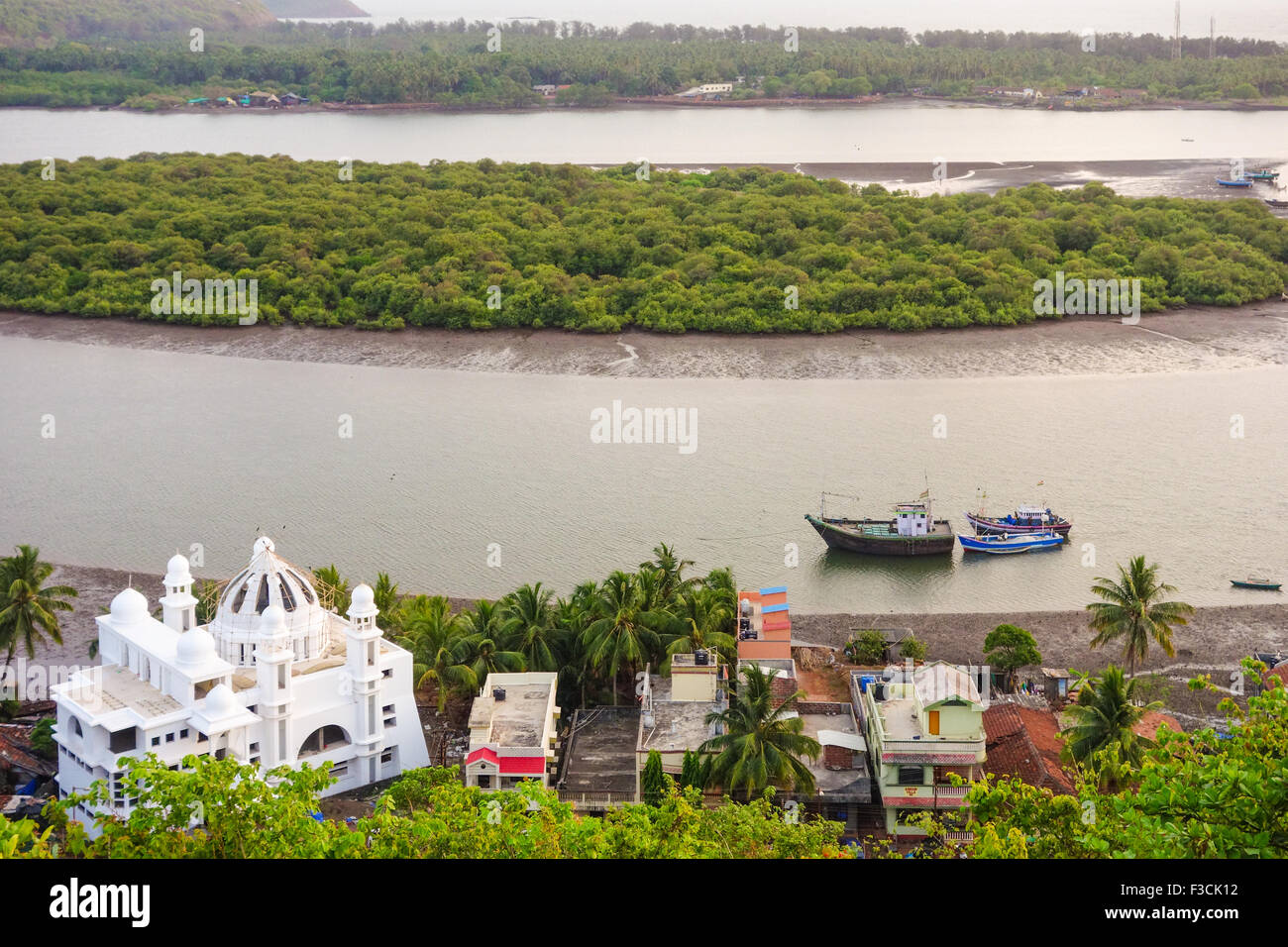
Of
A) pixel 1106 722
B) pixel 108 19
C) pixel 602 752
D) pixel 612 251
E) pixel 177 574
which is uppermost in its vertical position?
pixel 108 19

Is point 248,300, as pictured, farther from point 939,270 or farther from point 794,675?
point 794,675

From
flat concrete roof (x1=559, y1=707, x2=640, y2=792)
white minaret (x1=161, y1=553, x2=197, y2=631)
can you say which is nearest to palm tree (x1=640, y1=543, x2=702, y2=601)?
flat concrete roof (x1=559, y1=707, x2=640, y2=792)

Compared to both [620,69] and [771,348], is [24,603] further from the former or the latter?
[620,69]

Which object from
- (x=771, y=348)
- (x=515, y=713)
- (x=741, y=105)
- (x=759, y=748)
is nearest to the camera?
(x=759, y=748)

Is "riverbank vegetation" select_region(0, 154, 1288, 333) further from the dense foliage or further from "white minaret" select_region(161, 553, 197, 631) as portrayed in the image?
the dense foliage

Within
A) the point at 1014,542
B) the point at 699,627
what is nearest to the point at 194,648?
the point at 699,627

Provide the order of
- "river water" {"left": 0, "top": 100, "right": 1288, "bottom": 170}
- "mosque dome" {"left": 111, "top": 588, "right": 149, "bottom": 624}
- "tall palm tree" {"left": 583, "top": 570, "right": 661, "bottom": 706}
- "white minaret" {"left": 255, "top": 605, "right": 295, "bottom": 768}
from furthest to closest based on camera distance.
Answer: "river water" {"left": 0, "top": 100, "right": 1288, "bottom": 170} < "tall palm tree" {"left": 583, "top": 570, "right": 661, "bottom": 706} < "mosque dome" {"left": 111, "top": 588, "right": 149, "bottom": 624} < "white minaret" {"left": 255, "top": 605, "right": 295, "bottom": 768}
